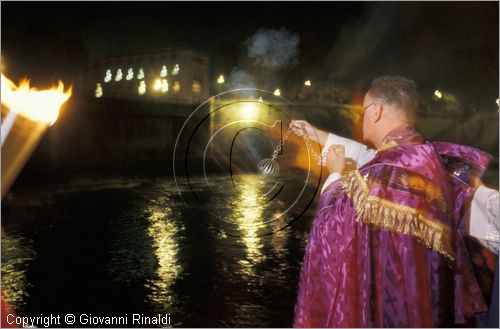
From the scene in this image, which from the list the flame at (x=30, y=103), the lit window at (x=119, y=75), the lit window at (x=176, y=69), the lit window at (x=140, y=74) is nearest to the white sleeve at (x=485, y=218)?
the flame at (x=30, y=103)

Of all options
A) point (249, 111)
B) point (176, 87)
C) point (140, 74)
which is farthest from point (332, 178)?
point (140, 74)

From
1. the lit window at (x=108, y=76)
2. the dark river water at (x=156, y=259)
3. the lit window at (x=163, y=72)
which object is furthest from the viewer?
the lit window at (x=108, y=76)

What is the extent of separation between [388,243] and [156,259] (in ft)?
17.9

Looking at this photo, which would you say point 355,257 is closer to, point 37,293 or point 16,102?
point 16,102

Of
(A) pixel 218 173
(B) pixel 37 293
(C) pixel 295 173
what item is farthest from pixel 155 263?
(C) pixel 295 173

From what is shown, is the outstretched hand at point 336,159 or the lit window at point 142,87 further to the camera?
the lit window at point 142,87

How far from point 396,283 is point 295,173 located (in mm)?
21315

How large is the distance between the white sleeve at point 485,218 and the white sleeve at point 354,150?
858 mm

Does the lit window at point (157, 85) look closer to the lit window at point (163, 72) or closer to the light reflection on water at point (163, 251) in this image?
the lit window at point (163, 72)

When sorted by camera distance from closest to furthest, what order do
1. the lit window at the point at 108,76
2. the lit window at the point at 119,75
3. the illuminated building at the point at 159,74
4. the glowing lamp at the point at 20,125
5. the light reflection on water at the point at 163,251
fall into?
the glowing lamp at the point at 20,125 → the light reflection on water at the point at 163,251 → the illuminated building at the point at 159,74 → the lit window at the point at 119,75 → the lit window at the point at 108,76

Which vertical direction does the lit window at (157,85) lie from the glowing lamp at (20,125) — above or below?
above

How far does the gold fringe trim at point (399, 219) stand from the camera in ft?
9.11

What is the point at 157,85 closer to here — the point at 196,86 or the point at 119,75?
the point at 196,86

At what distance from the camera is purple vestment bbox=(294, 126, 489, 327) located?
2799 millimetres
